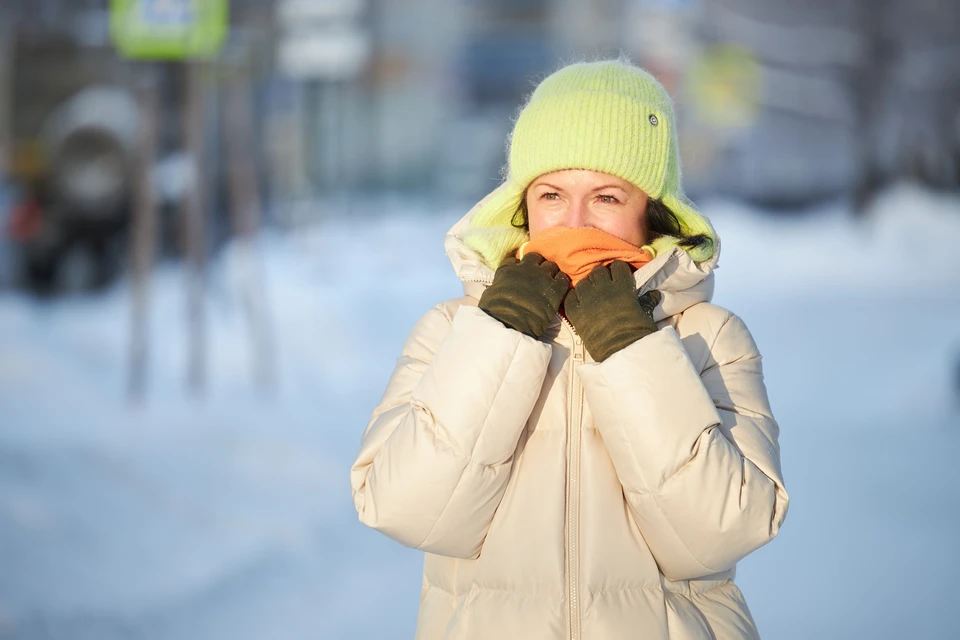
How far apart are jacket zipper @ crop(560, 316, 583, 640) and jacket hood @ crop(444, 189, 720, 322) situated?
0.50ft

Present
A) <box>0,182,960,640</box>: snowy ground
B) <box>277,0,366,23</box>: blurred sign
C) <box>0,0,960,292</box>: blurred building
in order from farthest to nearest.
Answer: <box>277,0,366,23</box>: blurred sign, <box>0,0,960,292</box>: blurred building, <box>0,182,960,640</box>: snowy ground

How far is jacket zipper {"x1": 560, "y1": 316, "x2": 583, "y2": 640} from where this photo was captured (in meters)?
1.43

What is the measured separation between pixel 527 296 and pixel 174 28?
502 cm

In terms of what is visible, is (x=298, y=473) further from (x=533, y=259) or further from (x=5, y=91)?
(x=5, y=91)

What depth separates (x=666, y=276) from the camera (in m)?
1.59

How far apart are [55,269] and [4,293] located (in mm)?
586

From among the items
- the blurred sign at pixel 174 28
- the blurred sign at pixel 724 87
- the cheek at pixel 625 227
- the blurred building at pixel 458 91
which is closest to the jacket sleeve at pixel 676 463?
the cheek at pixel 625 227

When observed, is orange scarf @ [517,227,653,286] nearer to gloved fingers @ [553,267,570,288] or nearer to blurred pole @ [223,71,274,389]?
gloved fingers @ [553,267,570,288]

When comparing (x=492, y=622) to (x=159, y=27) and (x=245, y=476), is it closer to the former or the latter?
(x=245, y=476)

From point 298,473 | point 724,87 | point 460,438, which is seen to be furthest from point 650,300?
point 724,87

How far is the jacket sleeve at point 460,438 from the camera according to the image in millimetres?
1415

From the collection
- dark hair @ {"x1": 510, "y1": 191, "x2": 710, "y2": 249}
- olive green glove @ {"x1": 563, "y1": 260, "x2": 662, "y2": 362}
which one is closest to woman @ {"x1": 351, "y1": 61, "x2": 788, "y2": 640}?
olive green glove @ {"x1": 563, "y1": 260, "x2": 662, "y2": 362}

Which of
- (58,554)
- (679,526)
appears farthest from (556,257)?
(58,554)

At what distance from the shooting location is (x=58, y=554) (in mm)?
3730
